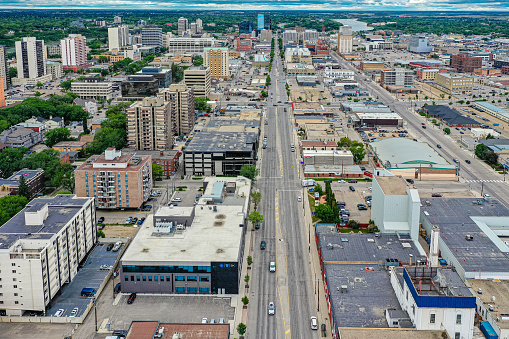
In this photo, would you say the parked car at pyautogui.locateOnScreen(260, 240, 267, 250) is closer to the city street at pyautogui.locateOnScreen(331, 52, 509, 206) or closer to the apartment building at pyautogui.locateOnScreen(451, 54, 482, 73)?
the city street at pyautogui.locateOnScreen(331, 52, 509, 206)

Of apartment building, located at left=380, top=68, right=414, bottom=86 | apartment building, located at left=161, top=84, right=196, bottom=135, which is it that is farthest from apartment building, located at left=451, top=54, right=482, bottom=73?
apartment building, located at left=161, top=84, right=196, bottom=135

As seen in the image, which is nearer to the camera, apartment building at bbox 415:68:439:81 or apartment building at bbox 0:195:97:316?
apartment building at bbox 0:195:97:316

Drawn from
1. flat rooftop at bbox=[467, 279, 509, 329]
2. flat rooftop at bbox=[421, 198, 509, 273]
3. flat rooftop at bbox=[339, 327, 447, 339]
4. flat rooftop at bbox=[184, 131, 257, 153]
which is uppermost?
flat rooftop at bbox=[184, 131, 257, 153]

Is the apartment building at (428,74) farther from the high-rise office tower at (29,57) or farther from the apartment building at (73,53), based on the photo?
the high-rise office tower at (29,57)

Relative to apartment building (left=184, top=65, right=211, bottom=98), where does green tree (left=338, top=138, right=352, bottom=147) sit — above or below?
below

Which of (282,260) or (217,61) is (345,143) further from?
(217,61)

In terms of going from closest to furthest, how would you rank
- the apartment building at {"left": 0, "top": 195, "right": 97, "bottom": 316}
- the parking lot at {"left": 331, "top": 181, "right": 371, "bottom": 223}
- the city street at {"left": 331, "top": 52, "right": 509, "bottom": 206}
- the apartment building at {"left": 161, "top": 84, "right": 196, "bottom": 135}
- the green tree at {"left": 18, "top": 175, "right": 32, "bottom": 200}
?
the apartment building at {"left": 0, "top": 195, "right": 97, "bottom": 316}
the parking lot at {"left": 331, "top": 181, "right": 371, "bottom": 223}
the green tree at {"left": 18, "top": 175, "right": 32, "bottom": 200}
the city street at {"left": 331, "top": 52, "right": 509, "bottom": 206}
the apartment building at {"left": 161, "top": 84, "right": 196, "bottom": 135}
